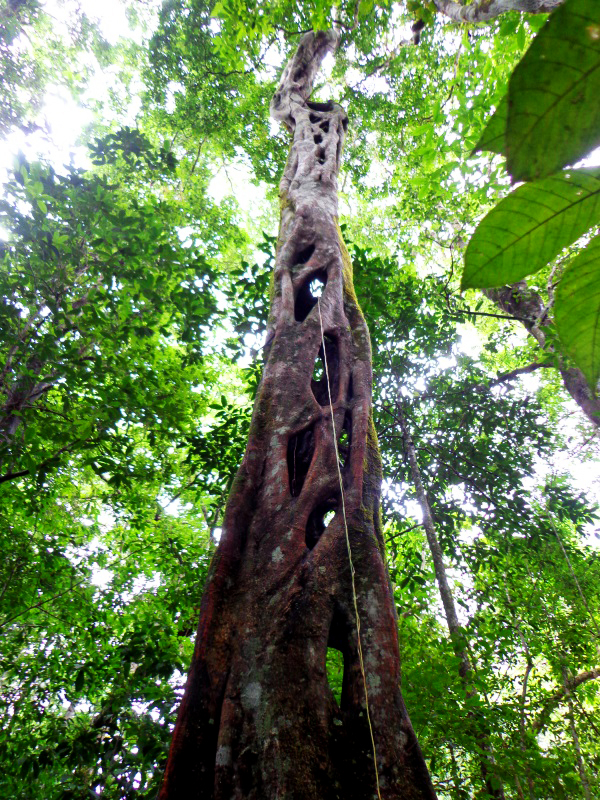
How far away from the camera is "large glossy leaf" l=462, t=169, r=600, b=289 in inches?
12.8

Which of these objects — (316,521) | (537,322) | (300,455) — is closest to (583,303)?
(316,521)

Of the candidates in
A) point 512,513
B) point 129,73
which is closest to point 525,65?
point 512,513

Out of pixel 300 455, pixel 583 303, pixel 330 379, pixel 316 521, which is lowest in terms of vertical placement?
pixel 583 303

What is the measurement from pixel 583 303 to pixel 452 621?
3765 millimetres

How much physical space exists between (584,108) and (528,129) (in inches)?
1.4

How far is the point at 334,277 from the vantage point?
9.45 feet

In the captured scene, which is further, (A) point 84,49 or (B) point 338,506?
(A) point 84,49

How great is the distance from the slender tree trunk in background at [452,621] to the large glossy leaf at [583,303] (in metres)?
2.66

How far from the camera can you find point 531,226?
1.13 ft

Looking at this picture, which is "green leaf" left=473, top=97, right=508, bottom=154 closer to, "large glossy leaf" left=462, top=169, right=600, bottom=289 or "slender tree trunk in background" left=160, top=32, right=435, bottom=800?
"large glossy leaf" left=462, top=169, right=600, bottom=289

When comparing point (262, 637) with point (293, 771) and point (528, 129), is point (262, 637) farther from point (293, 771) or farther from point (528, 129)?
point (528, 129)

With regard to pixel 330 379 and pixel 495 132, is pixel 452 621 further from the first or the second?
pixel 495 132

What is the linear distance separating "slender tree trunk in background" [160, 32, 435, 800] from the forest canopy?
1.02m

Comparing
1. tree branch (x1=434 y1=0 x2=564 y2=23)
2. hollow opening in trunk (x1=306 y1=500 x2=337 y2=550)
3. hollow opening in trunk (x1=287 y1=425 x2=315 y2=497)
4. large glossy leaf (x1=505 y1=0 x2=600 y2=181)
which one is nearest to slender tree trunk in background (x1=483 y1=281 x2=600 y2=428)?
tree branch (x1=434 y1=0 x2=564 y2=23)
